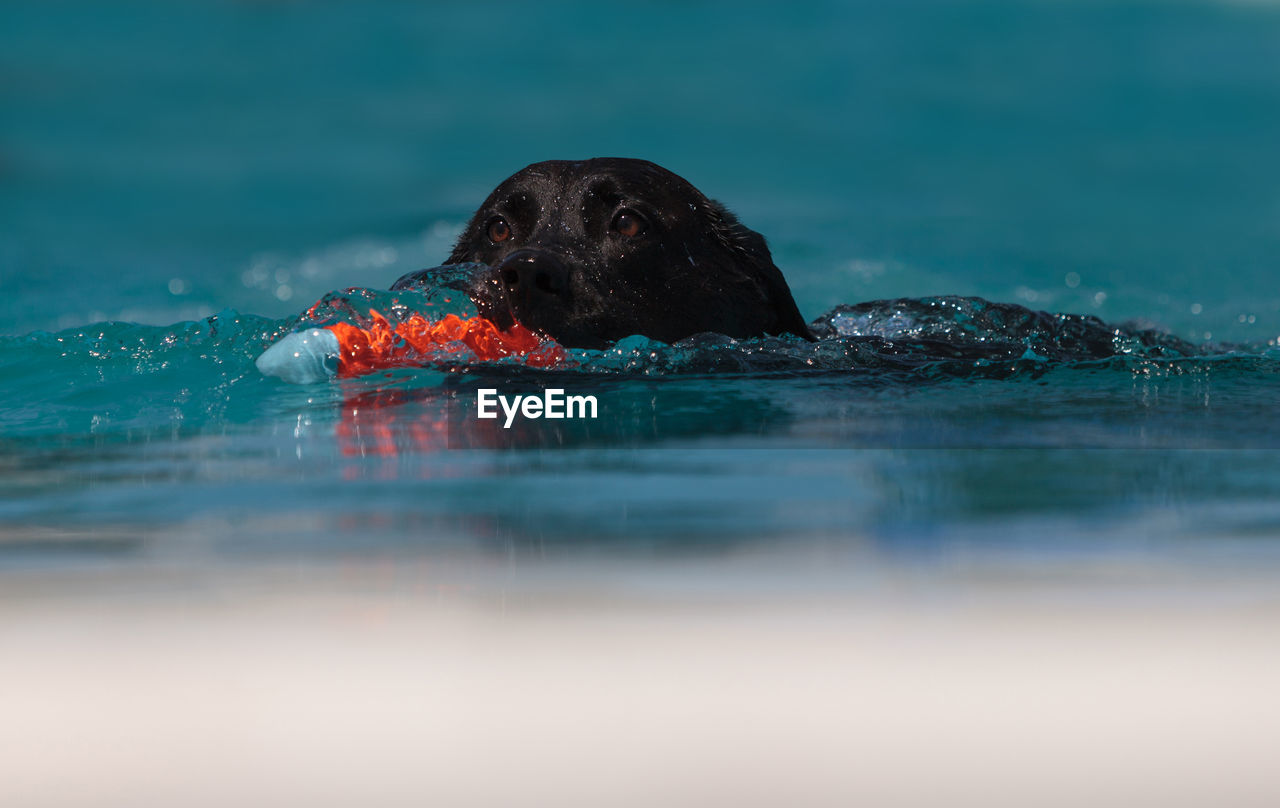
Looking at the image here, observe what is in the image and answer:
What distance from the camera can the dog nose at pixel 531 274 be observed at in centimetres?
420

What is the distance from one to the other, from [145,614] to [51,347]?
174 inches

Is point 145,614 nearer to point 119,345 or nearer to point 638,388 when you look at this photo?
point 638,388

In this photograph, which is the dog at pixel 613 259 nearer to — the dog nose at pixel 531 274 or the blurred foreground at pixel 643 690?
the dog nose at pixel 531 274

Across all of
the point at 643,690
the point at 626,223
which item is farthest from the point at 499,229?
the point at 643,690

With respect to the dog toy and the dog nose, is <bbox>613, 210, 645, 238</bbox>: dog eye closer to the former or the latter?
the dog nose

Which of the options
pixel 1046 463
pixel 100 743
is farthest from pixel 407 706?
pixel 1046 463

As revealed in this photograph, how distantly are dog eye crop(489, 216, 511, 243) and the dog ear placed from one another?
2.70 feet

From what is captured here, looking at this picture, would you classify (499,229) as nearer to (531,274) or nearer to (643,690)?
(531,274)

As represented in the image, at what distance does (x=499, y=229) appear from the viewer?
4.96 meters

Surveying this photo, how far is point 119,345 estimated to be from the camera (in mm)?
5500

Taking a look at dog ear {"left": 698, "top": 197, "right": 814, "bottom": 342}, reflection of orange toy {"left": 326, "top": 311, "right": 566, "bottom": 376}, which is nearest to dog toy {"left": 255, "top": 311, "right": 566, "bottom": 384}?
reflection of orange toy {"left": 326, "top": 311, "right": 566, "bottom": 376}

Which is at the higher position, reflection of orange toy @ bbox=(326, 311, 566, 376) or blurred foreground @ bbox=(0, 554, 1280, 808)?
reflection of orange toy @ bbox=(326, 311, 566, 376)

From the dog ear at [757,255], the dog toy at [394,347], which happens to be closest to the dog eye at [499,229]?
the dog toy at [394,347]

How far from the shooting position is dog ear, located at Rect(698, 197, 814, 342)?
5207 mm
